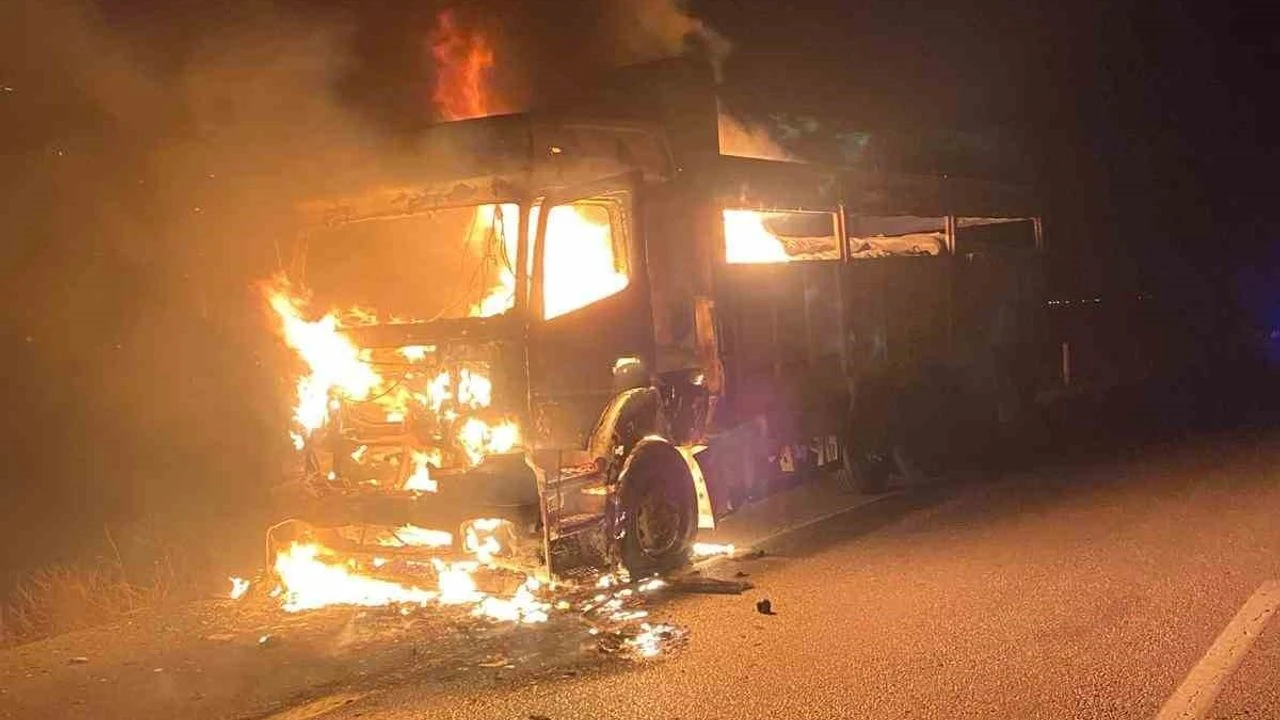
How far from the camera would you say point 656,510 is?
7.55 meters

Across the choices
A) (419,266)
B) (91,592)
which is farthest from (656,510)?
(91,592)

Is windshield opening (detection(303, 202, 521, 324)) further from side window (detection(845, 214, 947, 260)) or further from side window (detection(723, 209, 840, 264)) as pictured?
side window (detection(845, 214, 947, 260))

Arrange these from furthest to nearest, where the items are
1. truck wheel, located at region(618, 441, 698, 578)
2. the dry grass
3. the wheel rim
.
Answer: the wheel rim → truck wheel, located at region(618, 441, 698, 578) → the dry grass

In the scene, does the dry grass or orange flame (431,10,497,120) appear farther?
orange flame (431,10,497,120)

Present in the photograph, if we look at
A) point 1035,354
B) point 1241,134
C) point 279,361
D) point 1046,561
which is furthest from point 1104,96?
point 279,361

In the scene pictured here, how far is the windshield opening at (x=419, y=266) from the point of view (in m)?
7.15

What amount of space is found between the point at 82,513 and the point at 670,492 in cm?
529

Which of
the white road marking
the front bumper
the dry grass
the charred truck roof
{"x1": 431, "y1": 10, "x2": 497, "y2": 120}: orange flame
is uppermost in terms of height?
{"x1": 431, "y1": 10, "x2": 497, "y2": 120}: orange flame

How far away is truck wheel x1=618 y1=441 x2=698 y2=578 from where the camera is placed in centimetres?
726

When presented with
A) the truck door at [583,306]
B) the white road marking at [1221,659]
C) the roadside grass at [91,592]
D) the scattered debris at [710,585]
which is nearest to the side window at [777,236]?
the truck door at [583,306]

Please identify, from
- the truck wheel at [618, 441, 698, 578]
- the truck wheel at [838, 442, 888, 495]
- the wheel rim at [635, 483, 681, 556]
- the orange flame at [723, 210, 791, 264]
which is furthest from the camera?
the truck wheel at [838, 442, 888, 495]

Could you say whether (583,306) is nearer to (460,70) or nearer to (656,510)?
(656,510)

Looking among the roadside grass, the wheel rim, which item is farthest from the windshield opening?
the roadside grass

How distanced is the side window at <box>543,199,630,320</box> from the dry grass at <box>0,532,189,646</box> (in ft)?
11.0
